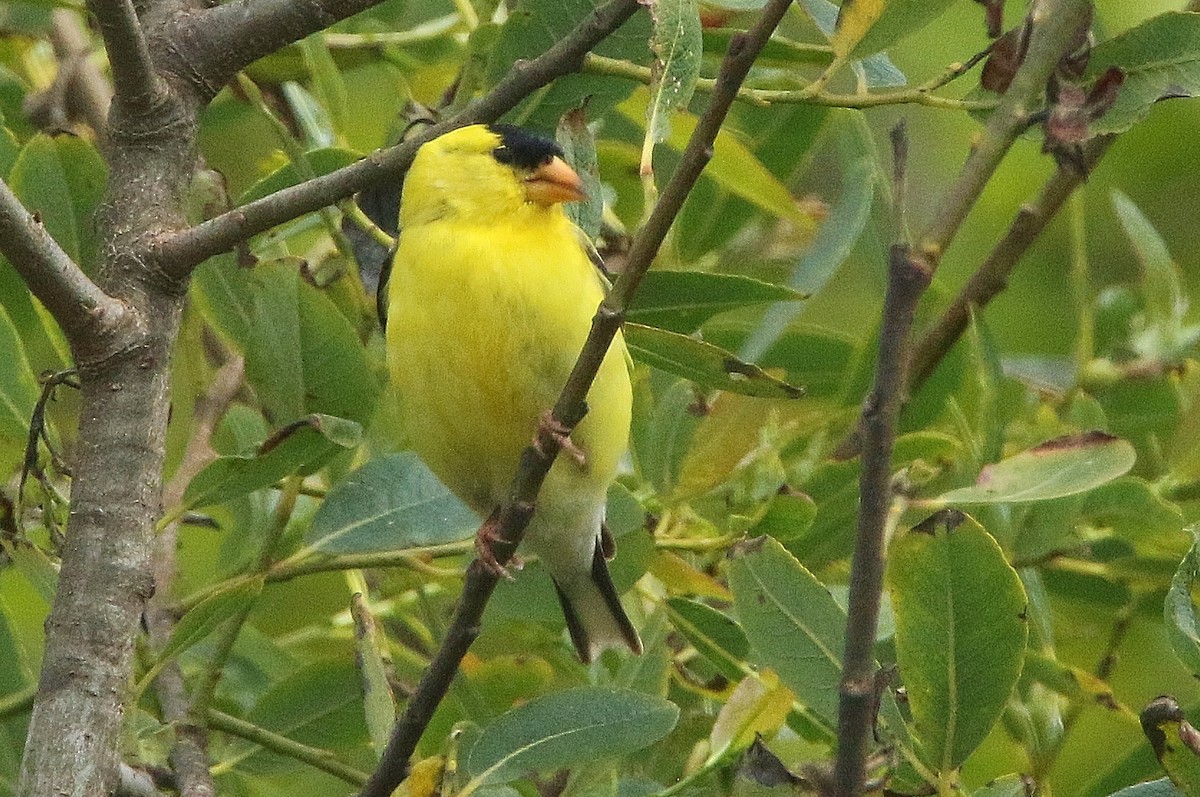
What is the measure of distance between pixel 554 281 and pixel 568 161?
0.27 m

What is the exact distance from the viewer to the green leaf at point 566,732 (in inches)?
68.3

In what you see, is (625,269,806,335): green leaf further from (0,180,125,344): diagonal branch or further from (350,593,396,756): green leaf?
(0,180,125,344): diagonal branch

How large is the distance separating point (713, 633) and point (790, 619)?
30 centimetres

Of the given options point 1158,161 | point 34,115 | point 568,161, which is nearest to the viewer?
point 568,161

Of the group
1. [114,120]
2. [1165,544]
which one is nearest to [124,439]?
[114,120]

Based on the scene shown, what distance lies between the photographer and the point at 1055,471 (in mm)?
1864

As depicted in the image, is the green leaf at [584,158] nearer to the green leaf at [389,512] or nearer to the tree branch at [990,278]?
the green leaf at [389,512]

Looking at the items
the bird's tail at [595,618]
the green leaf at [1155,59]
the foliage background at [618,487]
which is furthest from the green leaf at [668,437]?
the green leaf at [1155,59]

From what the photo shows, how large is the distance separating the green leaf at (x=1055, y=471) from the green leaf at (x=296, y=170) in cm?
85

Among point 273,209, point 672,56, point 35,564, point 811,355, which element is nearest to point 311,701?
point 35,564

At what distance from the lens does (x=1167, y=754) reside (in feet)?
4.81

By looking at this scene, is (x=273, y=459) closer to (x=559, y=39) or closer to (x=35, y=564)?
(x=35, y=564)

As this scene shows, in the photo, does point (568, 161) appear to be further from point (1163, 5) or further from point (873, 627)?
point (1163, 5)

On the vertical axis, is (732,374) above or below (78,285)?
below
